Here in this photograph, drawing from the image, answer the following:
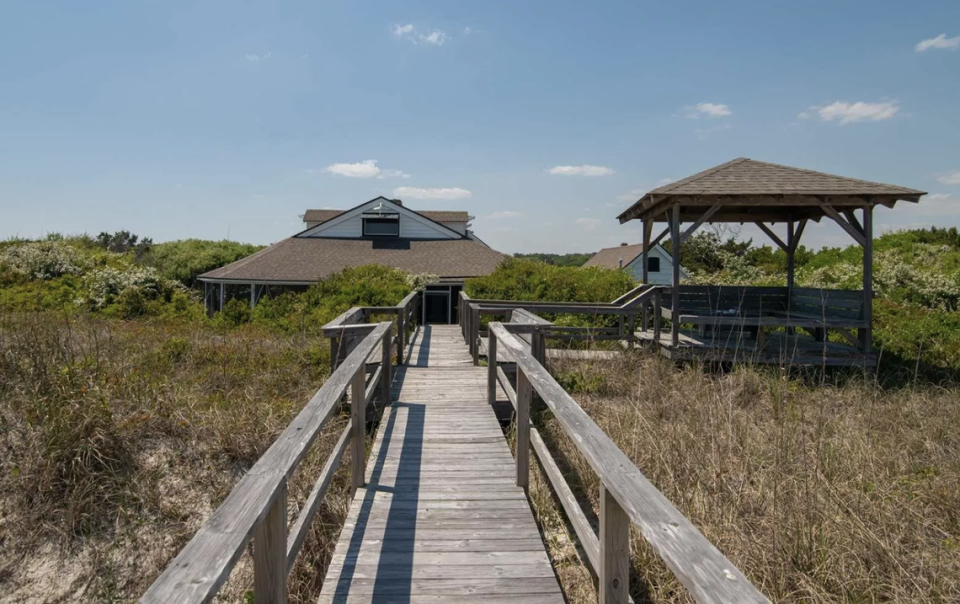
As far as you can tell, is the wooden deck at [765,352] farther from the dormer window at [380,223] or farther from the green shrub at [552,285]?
the dormer window at [380,223]

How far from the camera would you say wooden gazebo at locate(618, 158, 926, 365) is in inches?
372

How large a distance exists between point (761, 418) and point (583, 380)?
7.51 ft

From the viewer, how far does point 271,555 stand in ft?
6.88

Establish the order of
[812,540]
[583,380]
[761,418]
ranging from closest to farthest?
[812,540], [761,418], [583,380]

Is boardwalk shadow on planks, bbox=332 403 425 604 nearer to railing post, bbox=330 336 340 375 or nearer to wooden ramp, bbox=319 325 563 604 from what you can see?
wooden ramp, bbox=319 325 563 604

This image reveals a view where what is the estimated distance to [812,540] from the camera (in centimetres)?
334

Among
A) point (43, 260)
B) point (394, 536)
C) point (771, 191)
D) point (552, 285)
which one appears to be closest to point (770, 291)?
point (771, 191)

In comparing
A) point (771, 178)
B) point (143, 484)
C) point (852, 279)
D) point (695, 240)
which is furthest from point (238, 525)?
point (695, 240)

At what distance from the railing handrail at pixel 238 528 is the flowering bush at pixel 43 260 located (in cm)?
2199

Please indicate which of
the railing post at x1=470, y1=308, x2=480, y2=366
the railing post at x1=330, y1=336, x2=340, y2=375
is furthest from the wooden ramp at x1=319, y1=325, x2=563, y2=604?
the railing post at x1=470, y1=308, x2=480, y2=366

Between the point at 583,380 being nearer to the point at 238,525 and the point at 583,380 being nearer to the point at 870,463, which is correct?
the point at 870,463

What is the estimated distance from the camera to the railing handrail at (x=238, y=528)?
55.2 inches

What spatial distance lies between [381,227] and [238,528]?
87.9 ft

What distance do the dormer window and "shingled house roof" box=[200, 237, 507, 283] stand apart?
57cm
